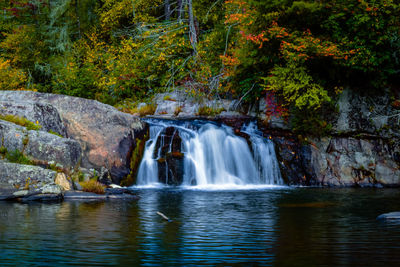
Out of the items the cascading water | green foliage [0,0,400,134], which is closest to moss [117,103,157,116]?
green foliage [0,0,400,134]

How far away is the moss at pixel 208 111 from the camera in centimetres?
1977

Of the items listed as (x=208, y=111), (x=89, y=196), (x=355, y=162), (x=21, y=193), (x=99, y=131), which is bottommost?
(x=89, y=196)

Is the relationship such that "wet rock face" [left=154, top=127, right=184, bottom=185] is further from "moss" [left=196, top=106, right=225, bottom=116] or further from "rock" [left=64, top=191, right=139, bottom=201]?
"rock" [left=64, top=191, right=139, bottom=201]

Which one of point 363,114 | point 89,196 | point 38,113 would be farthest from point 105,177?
point 363,114

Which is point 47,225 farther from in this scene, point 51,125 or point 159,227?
point 51,125

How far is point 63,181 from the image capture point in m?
12.1

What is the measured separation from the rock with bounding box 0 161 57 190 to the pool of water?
4.16ft

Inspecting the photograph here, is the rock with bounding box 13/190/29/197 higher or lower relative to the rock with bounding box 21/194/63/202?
higher

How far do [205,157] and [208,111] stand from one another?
4156 mm

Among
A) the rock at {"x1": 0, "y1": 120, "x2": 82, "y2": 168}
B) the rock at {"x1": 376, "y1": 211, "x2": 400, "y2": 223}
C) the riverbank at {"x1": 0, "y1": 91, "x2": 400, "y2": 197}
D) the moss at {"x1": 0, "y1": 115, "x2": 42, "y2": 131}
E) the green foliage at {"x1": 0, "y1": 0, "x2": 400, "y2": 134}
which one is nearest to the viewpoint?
the rock at {"x1": 376, "y1": 211, "x2": 400, "y2": 223}

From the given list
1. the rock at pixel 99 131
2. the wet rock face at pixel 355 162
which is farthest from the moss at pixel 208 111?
the wet rock face at pixel 355 162

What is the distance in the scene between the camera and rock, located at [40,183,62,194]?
1125 cm

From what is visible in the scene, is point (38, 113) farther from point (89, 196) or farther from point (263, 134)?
point (263, 134)

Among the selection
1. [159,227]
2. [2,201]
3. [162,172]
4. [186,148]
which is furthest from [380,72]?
[2,201]
